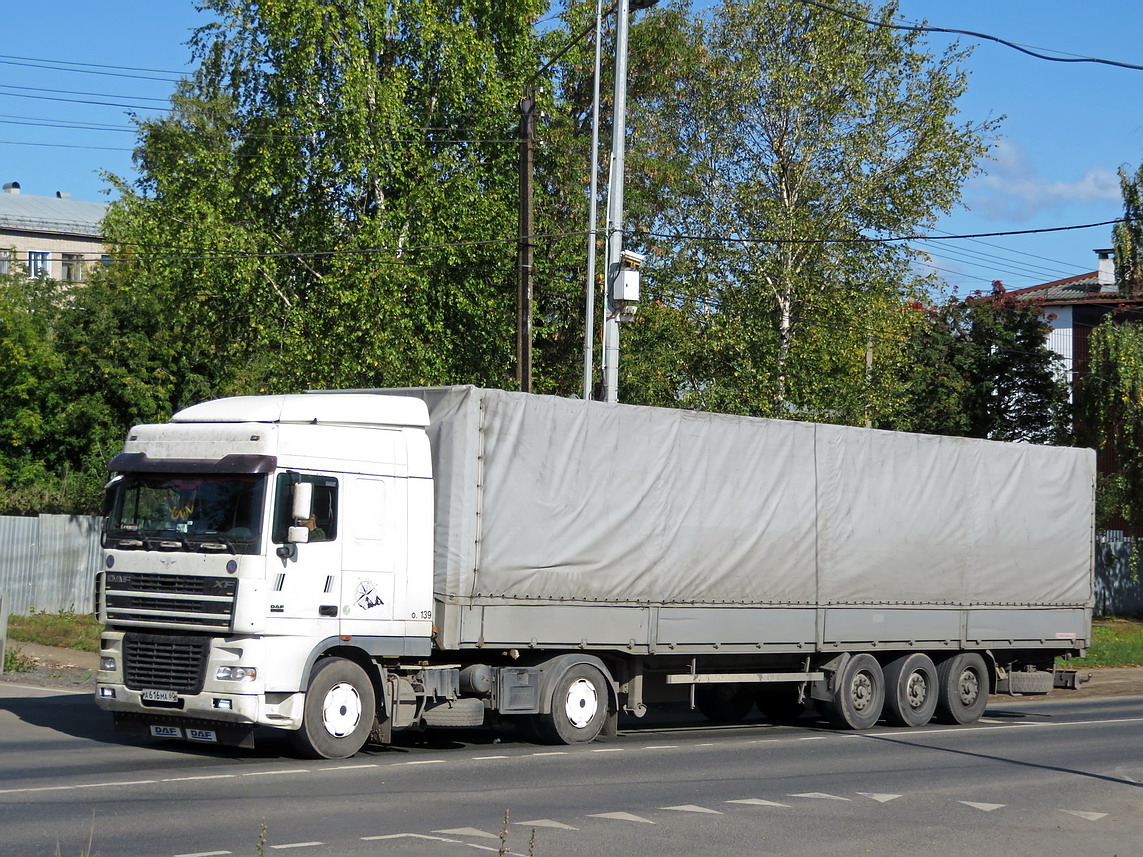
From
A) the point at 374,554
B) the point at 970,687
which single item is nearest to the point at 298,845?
the point at 374,554

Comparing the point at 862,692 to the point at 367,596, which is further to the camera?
the point at 862,692

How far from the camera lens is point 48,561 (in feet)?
90.6

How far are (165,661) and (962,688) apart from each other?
34.9 feet

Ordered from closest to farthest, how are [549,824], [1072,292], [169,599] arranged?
[549,824] < [169,599] < [1072,292]

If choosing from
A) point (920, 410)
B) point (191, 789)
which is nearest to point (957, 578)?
point (191, 789)

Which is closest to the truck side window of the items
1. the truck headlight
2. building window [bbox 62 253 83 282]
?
the truck headlight

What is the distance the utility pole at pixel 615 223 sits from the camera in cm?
2064

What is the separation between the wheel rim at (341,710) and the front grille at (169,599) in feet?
3.99

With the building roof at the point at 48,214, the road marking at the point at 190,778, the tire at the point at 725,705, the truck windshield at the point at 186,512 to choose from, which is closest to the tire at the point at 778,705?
the tire at the point at 725,705

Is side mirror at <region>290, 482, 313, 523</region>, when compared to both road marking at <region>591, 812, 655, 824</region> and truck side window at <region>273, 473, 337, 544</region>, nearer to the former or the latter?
truck side window at <region>273, 473, 337, 544</region>

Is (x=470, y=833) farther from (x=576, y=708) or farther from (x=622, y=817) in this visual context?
(x=576, y=708)

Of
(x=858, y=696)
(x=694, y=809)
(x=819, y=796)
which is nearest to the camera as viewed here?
(x=694, y=809)

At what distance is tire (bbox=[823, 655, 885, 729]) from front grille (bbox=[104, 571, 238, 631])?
8.02 m

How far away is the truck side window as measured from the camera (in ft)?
40.6
